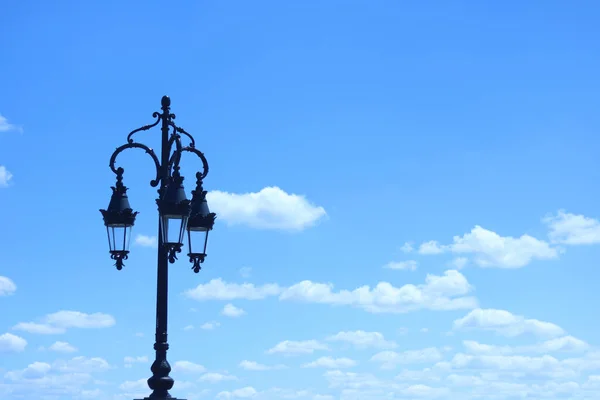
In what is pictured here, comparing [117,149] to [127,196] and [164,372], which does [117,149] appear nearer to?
[127,196]

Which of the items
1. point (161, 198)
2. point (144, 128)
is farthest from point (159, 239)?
point (144, 128)

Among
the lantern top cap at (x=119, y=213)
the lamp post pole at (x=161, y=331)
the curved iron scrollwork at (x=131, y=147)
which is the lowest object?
the lamp post pole at (x=161, y=331)

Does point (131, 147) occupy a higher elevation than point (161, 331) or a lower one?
higher

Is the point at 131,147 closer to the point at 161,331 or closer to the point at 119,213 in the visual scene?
the point at 119,213

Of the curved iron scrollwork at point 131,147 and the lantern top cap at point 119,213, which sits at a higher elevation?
the curved iron scrollwork at point 131,147

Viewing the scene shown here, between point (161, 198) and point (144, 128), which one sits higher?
point (144, 128)

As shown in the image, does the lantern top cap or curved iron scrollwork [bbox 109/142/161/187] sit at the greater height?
curved iron scrollwork [bbox 109/142/161/187]

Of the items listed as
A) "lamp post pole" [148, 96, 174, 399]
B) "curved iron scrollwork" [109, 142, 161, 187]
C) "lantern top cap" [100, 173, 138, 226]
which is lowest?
"lamp post pole" [148, 96, 174, 399]

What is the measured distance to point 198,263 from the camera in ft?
58.7

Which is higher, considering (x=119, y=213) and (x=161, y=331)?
(x=119, y=213)

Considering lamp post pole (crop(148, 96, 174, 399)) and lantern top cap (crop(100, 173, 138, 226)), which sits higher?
lantern top cap (crop(100, 173, 138, 226))

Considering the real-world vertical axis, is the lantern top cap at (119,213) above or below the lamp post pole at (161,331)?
above

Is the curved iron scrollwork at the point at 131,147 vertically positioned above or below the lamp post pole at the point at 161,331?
above

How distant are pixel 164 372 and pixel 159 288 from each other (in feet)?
3.90
